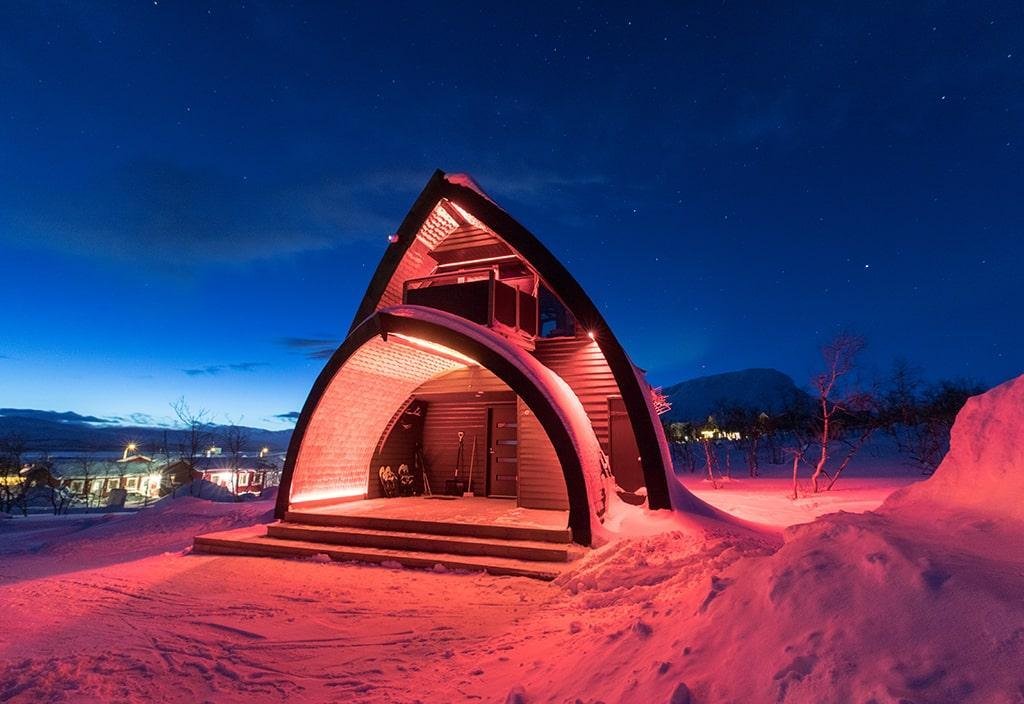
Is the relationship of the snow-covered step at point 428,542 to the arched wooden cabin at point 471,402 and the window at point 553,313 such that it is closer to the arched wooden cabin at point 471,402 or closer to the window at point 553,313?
the arched wooden cabin at point 471,402

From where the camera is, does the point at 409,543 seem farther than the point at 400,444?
No

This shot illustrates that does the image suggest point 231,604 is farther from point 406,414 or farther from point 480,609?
point 406,414

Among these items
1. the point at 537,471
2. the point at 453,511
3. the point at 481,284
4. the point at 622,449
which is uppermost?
the point at 481,284

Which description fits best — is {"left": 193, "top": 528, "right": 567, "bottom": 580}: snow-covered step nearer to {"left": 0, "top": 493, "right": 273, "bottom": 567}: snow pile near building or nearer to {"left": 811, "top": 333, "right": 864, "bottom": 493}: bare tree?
{"left": 0, "top": 493, "right": 273, "bottom": 567}: snow pile near building

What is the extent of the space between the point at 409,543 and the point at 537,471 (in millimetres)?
3393

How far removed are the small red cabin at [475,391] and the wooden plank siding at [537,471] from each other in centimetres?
2

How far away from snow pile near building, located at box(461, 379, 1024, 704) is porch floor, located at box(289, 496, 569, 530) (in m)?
3.61

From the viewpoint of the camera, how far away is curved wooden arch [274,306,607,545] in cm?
784

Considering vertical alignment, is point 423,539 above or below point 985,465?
below

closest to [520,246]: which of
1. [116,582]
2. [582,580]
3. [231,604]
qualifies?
[582,580]

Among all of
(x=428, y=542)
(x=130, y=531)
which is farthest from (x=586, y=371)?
(x=130, y=531)

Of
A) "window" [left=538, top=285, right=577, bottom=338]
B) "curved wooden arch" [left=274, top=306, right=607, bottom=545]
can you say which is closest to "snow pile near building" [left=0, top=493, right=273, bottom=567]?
"curved wooden arch" [left=274, top=306, right=607, bottom=545]

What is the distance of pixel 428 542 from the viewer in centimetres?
802

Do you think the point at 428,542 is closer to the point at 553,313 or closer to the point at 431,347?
the point at 431,347
